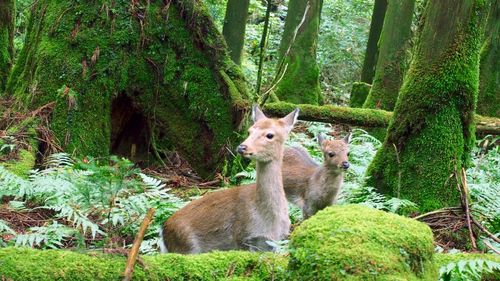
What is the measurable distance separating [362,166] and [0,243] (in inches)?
226

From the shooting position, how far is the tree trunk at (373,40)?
855 inches

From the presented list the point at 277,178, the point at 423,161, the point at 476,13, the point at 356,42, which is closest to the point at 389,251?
the point at 277,178

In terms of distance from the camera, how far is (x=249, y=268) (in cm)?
423

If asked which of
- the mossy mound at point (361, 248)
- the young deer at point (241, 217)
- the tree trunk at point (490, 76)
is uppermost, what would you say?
the tree trunk at point (490, 76)

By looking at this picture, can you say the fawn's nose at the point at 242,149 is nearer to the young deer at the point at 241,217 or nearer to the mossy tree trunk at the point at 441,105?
the young deer at the point at 241,217

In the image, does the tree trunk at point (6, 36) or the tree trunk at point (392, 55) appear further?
the tree trunk at point (392, 55)

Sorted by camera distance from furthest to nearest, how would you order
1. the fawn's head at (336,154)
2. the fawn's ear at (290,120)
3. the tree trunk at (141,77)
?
1. the tree trunk at (141,77)
2. the fawn's head at (336,154)
3. the fawn's ear at (290,120)

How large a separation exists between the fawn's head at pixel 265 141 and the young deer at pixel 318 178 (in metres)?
1.46

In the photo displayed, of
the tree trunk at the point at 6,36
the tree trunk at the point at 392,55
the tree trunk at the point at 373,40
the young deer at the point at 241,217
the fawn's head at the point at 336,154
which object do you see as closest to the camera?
the young deer at the point at 241,217

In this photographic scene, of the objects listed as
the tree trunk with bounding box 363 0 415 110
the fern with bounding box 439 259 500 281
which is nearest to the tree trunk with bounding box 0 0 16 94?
the tree trunk with bounding box 363 0 415 110

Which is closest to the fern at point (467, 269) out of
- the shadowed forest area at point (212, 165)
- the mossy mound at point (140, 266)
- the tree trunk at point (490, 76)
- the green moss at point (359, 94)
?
the shadowed forest area at point (212, 165)

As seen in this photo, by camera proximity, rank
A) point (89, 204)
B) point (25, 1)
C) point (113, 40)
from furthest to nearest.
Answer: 1. point (25, 1)
2. point (113, 40)
3. point (89, 204)

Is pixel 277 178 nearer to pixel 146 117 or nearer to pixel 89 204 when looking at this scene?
pixel 89 204

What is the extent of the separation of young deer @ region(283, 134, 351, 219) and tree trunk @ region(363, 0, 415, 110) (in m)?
6.85
